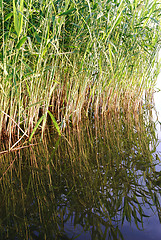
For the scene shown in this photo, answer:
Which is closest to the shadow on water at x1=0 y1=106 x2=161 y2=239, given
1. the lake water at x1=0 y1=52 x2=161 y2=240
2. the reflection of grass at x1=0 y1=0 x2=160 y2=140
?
the lake water at x1=0 y1=52 x2=161 y2=240

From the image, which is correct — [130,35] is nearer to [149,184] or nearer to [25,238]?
[149,184]

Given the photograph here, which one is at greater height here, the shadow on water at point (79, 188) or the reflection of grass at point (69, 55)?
the reflection of grass at point (69, 55)

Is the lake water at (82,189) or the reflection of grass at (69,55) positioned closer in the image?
the lake water at (82,189)

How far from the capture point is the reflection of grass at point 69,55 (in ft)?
5.55

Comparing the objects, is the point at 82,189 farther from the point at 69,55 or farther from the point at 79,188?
the point at 69,55

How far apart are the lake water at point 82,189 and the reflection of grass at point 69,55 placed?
349 mm

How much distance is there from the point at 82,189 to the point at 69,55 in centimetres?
154

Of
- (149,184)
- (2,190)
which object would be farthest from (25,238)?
(149,184)

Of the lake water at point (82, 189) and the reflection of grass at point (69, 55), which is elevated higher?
the reflection of grass at point (69, 55)

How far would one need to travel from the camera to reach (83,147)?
199 cm

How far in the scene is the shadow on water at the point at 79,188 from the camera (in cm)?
98

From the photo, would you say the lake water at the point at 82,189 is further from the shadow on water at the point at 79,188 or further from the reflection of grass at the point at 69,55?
the reflection of grass at the point at 69,55

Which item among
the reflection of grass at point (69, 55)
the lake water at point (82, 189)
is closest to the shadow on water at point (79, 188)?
the lake water at point (82, 189)

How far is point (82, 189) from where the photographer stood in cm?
128
